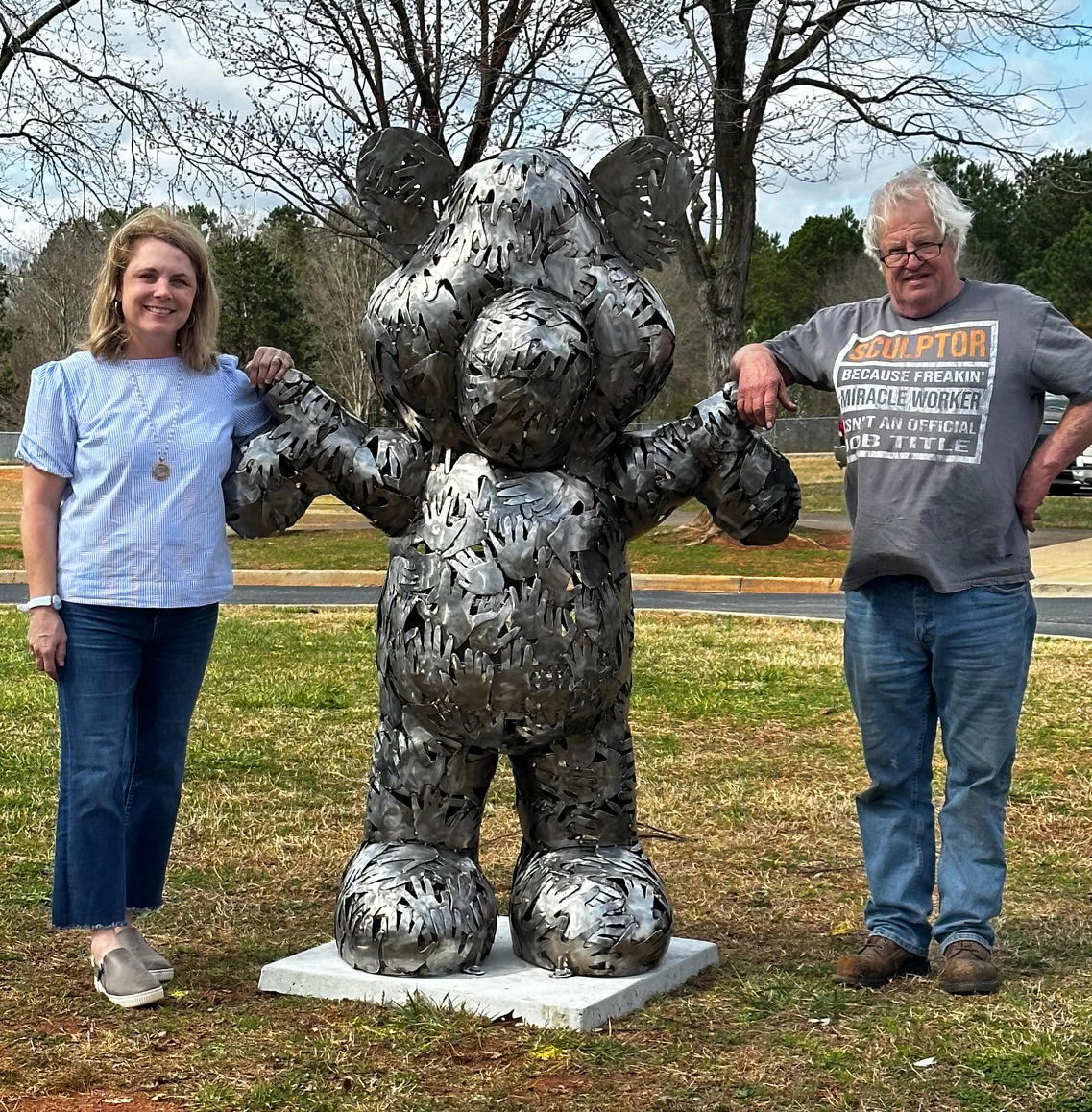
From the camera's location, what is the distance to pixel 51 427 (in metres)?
3.24

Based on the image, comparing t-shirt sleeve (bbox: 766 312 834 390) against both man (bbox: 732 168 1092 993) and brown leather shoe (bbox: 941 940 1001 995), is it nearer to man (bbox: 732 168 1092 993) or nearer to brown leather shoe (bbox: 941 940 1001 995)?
man (bbox: 732 168 1092 993)

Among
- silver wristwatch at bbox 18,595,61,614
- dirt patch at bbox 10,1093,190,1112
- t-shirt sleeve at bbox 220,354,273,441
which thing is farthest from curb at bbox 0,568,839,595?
dirt patch at bbox 10,1093,190,1112

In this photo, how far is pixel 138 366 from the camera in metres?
3.36

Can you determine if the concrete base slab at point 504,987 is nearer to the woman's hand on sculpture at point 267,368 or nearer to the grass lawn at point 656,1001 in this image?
the grass lawn at point 656,1001

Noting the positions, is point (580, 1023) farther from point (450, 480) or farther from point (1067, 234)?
point (1067, 234)

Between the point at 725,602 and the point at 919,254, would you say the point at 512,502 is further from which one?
the point at 725,602

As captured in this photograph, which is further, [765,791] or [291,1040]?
[765,791]

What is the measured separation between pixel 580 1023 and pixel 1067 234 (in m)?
41.4

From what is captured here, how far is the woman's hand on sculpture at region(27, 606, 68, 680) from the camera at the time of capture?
317 cm

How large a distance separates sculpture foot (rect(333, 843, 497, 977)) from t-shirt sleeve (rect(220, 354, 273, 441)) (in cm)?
104

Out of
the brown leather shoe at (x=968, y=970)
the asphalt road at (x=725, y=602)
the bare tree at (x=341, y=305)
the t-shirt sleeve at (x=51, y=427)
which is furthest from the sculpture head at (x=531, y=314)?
the bare tree at (x=341, y=305)

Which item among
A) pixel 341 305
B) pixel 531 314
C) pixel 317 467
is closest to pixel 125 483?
pixel 317 467

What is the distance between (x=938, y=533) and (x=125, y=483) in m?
1.83

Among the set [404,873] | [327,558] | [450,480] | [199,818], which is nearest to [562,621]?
[450,480]
